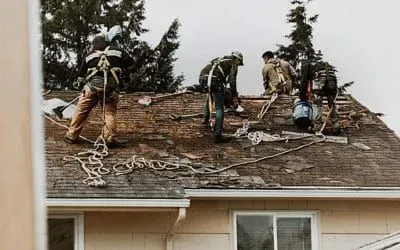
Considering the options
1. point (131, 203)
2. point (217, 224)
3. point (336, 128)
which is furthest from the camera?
point (336, 128)

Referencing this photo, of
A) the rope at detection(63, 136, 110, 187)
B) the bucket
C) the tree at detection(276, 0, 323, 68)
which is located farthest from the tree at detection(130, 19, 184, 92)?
the rope at detection(63, 136, 110, 187)

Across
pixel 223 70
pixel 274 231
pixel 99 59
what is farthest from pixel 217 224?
pixel 99 59

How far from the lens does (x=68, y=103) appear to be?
14.2 meters

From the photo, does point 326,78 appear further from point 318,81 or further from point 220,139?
point 220,139

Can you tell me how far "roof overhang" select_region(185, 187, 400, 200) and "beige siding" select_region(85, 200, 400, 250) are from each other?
0.24 metres

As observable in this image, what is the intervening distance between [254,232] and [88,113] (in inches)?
107

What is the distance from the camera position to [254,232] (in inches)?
460

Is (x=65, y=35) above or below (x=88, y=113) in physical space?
above

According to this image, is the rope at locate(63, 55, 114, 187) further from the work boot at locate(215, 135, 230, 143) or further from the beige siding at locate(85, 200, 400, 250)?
the work boot at locate(215, 135, 230, 143)

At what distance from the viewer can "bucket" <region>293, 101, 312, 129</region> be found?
13.8m

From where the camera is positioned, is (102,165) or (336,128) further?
(336,128)

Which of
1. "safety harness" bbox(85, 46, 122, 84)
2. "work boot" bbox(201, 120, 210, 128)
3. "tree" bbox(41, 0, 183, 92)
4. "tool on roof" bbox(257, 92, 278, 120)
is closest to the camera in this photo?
"safety harness" bbox(85, 46, 122, 84)

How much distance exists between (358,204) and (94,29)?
62.5 feet

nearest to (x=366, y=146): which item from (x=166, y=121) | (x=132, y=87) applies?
(x=166, y=121)
